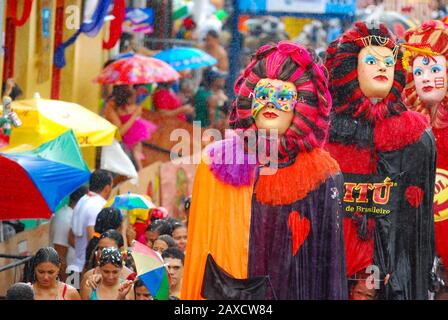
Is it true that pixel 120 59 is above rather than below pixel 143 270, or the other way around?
above

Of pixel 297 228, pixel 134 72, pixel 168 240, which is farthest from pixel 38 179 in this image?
pixel 134 72

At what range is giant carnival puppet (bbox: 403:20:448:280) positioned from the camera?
38.9 feet

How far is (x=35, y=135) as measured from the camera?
1341 centimetres

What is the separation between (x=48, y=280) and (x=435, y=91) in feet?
11.0

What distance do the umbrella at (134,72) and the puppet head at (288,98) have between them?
7.53m

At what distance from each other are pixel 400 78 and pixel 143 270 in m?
2.35

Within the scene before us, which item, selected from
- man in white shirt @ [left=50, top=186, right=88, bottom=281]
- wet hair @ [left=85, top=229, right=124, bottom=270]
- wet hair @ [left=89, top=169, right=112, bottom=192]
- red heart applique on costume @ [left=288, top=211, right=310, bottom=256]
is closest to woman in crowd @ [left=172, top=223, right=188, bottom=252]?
wet hair @ [left=85, top=229, right=124, bottom=270]

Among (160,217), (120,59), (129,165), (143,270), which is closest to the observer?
(143,270)

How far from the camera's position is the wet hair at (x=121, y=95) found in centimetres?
1778

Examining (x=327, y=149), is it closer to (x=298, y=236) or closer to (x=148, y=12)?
(x=298, y=236)

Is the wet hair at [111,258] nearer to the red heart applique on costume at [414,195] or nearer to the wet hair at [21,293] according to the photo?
the wet hair at [21,293]

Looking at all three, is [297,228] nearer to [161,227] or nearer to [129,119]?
[161,227]

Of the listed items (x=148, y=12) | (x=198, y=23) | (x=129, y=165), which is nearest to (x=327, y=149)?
(x=129, y=165)

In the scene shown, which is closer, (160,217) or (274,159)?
(274,159)
